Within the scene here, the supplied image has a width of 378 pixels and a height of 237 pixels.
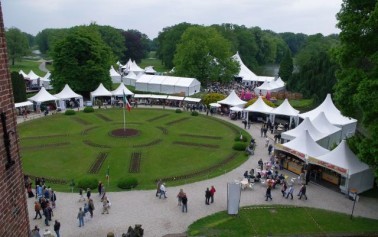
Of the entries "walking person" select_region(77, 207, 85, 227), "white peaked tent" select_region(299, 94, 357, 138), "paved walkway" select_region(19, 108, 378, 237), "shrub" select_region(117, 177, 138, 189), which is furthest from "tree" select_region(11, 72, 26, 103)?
"white peaked tent" select_region(299, 94, 357, 138)

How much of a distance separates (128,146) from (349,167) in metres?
17.3

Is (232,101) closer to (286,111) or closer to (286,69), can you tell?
(286,111)

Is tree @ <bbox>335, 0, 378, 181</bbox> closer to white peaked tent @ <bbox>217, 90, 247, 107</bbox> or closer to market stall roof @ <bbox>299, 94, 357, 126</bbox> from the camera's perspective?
market stall roof @ <bbox>299, 94, 357, 126</bbox>

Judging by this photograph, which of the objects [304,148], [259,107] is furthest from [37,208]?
Result: [259,107]

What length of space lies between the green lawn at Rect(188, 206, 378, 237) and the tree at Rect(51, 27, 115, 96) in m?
35.2

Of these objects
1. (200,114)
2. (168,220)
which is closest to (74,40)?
(200,114)

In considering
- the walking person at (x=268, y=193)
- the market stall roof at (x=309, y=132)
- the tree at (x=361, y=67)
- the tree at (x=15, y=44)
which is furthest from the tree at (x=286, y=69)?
the tree at (x=15, y=44)

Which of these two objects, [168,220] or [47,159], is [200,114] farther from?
[168,220]

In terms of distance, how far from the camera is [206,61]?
58.8m

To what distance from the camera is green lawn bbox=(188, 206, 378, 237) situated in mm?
16375

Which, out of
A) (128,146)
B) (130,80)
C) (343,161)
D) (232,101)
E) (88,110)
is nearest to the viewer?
(343,161)

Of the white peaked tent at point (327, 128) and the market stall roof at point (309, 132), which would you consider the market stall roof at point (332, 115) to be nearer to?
the white peaked tent at point (327, 128)

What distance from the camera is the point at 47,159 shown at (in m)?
25.9

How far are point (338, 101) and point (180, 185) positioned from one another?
418 inches
